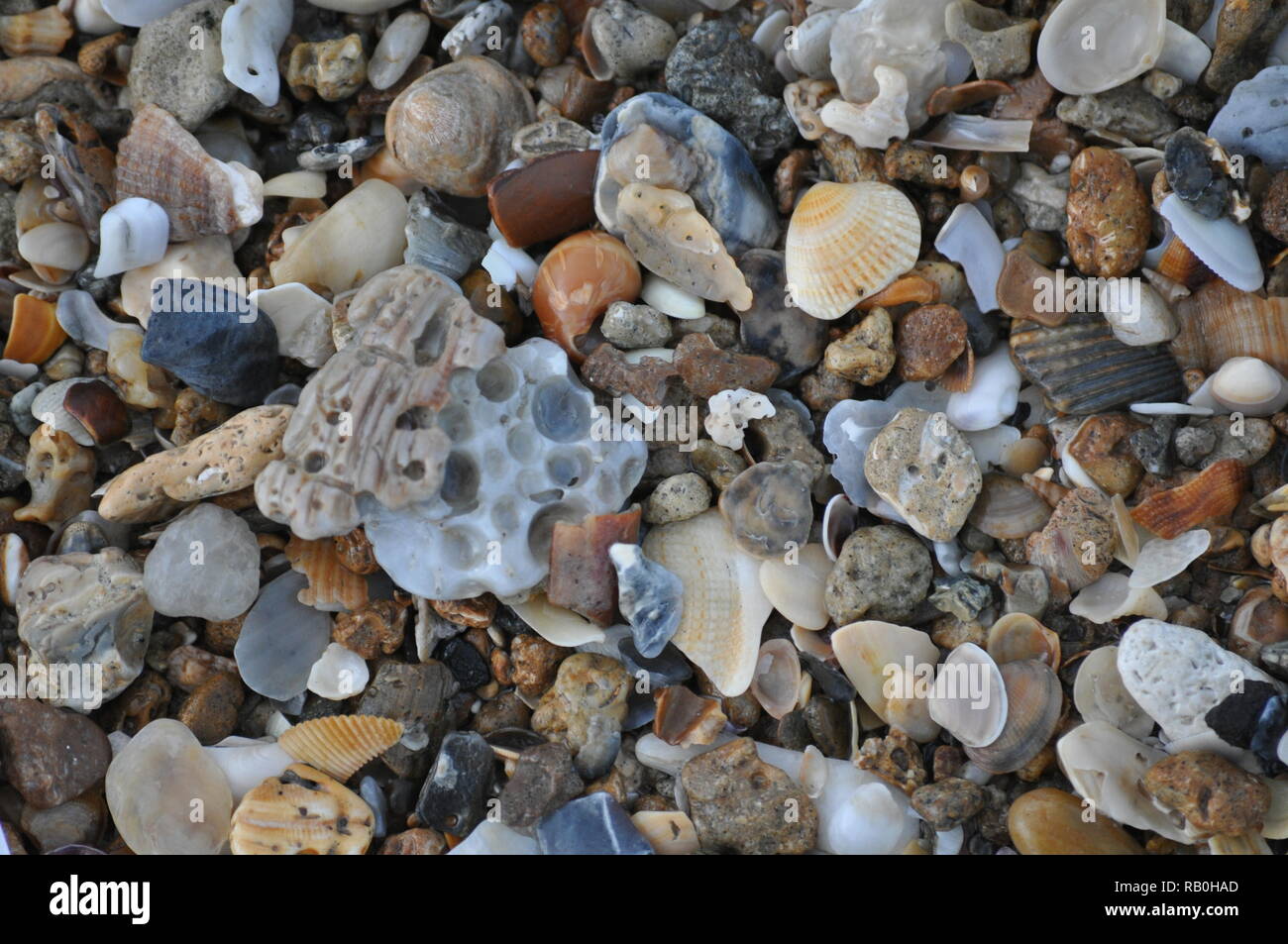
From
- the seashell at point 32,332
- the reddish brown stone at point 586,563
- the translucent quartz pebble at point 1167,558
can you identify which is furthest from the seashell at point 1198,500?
the seashell at point 32,332

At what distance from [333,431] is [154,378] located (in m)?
0.81

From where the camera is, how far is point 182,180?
10.2 ft

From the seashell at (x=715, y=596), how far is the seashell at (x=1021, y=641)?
0.59 metres

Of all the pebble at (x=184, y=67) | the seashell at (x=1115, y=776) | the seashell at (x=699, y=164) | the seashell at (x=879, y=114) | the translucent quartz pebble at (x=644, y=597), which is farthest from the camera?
the pebble at (x=184, y=67)

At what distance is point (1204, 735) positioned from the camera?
2559mm

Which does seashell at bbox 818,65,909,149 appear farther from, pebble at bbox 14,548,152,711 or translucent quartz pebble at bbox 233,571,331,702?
pebble at bbox 14,548,152,711

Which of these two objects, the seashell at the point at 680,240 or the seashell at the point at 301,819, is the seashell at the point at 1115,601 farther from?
the seashell at the point at 301,819

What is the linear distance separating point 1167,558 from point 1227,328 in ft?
2.08

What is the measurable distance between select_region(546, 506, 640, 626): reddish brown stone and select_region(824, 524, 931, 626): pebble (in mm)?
582

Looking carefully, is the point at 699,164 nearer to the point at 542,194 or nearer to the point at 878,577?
the point at 542,194

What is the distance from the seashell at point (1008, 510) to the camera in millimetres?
2824

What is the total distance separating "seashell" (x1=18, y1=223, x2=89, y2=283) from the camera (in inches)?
123

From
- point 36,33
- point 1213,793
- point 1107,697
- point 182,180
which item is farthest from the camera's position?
point 36,33

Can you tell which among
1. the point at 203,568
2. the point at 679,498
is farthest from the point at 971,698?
the point at 203,568
